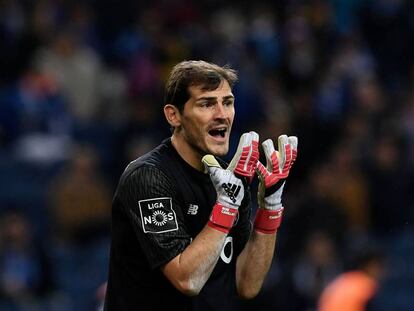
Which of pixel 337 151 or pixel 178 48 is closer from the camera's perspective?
pixel 337 151

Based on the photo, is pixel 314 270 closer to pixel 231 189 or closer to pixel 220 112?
pixel 220 112

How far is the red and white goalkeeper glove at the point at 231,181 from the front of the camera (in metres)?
4.73

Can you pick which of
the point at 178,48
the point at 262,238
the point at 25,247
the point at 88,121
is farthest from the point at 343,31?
the point at 262,238

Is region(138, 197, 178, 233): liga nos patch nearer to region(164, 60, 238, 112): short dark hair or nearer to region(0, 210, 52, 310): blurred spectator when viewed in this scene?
region(164, 60, 238, 112): short dark hair

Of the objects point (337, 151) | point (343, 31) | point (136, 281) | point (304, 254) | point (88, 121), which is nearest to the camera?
point (136, 281)

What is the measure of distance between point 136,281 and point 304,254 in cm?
569

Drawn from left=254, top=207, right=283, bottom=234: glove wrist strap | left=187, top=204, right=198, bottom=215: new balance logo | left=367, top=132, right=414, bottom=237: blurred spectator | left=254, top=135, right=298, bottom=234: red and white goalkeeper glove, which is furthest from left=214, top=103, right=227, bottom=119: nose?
left=367, top=132, right=414, bottom=237: blurred spectator

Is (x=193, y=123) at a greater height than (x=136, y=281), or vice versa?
(x=193, y=123)

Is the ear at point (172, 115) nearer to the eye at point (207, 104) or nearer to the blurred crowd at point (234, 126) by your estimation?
the eye at point (207, 104)

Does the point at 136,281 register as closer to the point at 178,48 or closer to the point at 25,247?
the point at 25,247

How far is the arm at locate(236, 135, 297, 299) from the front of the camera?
16.6 feet

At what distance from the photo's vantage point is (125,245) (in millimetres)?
4945

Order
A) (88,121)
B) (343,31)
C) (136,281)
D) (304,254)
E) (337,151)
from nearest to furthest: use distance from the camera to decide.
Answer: (136,281) < (304,254) < (337,151) < (88,121) < (343,31)

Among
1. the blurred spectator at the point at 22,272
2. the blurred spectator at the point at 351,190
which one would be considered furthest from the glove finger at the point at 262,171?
the blurred spectator at the point at 351,190
